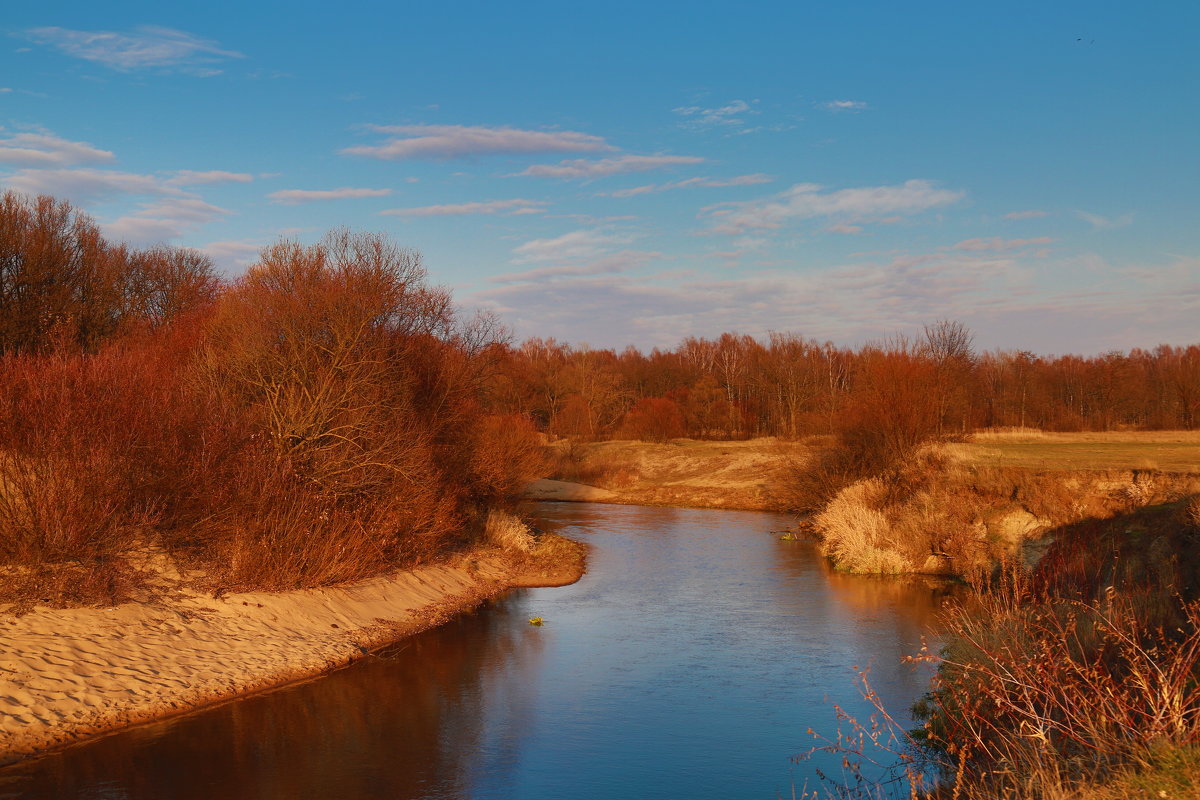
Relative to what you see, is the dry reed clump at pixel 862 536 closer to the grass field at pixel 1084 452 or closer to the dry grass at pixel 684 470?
the grass field at pixel 1084 452

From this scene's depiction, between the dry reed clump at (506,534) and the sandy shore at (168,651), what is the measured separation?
793 cm

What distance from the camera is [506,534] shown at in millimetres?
29656

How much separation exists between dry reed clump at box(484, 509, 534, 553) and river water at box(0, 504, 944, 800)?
5127 millimetres

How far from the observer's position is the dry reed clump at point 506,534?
96.7 ft

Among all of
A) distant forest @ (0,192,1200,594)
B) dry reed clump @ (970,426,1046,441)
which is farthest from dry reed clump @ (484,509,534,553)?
dry reed clump @ (970,426,1046,441)

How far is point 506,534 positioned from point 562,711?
15.4 metres

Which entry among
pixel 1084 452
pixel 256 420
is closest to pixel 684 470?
pixel 1084 452

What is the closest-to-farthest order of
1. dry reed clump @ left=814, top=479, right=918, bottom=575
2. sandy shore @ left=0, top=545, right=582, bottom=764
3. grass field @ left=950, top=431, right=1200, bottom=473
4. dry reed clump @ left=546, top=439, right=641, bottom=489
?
1. sandy shore @ left=0, top=545, right=582, bottom=764
2. grass field @ left=950, top=431, right=1200, bottom=473
3. dry reed clump @ left=814, top=479, right=918, bottom=575
4. dry reed clump @ left=546, top=439, right=641, bottom=489

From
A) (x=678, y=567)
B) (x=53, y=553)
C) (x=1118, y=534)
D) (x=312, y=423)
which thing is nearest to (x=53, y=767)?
(x=53, y=553)

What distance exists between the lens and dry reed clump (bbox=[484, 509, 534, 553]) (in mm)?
29469

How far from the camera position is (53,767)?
443 inches

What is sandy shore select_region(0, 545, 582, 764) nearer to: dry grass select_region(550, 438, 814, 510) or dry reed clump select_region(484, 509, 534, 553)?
dry reed clump select_region(484, 509, 534, 553)

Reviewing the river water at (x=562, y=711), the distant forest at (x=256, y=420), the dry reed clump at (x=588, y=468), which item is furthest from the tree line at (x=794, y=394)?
the river water at (x=562, y=711)

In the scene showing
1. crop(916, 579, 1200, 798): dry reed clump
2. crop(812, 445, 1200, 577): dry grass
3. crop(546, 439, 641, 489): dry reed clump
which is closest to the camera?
crop(916, 579, 1200, 798): dry reed clump
